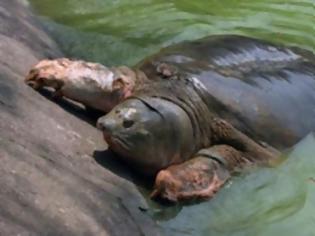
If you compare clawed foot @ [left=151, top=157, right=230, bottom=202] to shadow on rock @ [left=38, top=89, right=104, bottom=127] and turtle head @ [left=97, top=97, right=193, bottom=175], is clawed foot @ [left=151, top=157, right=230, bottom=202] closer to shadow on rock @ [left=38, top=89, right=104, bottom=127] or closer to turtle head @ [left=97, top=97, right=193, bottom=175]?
turtle head @ [left=97, top=97, right=193, bottom=175]

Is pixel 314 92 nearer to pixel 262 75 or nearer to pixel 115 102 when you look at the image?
pixel 262 75

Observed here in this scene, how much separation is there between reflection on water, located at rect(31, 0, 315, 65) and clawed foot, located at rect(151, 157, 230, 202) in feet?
5.46

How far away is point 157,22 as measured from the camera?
7480 mm

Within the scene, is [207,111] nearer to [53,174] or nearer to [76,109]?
[76,109]

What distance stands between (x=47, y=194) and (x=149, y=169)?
110cm

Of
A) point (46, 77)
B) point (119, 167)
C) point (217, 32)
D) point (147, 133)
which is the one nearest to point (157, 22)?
point (217, 32)

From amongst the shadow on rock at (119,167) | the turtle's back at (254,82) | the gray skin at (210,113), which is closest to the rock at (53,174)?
the shadow on rock at (119,167)

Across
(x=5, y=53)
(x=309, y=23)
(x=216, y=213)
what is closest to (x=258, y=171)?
(x=216, y=213)

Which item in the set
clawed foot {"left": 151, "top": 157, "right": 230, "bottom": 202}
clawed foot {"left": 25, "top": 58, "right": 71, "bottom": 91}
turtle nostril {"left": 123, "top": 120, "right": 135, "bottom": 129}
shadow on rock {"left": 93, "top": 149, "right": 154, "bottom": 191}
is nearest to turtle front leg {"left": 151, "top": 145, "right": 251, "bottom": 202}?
clawed foot {"left": 151, "top": 157, "right": 230, "bottom": 202}

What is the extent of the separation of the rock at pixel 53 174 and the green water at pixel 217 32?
35cm

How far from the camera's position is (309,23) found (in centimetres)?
775

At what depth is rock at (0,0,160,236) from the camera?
3.69 m

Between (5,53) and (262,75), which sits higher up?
(5,53)

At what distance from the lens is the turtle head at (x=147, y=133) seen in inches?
187
